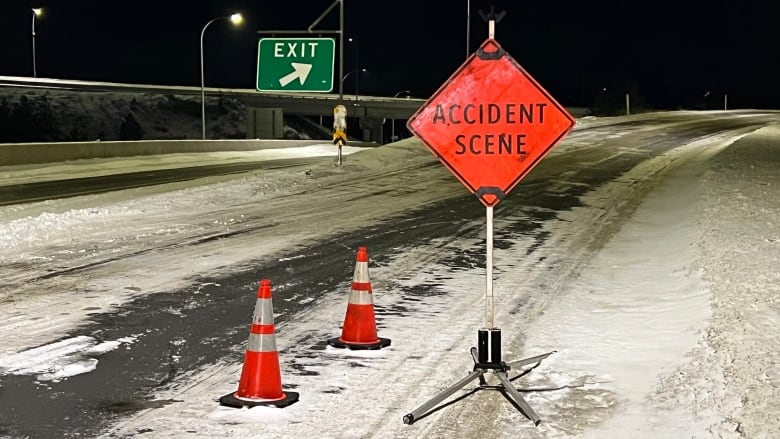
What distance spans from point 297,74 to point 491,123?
1533cm

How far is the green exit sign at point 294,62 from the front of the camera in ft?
67.2

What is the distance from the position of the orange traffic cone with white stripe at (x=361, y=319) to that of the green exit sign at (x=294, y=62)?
1379 centimetres

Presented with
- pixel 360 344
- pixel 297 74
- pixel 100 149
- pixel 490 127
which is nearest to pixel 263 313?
pixel 360 344

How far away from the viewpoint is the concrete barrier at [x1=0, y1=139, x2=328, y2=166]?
96.4 feet

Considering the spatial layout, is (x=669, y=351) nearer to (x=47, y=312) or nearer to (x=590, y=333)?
(x=590, y=333)

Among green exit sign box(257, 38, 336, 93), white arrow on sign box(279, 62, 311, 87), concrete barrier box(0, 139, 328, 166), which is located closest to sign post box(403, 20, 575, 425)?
green exit sign box(257, 38, 336, 93)

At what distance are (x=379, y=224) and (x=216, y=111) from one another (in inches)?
3298

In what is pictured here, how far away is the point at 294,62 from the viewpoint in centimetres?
2070

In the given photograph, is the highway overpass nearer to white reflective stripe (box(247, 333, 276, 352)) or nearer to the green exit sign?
the green exit sign

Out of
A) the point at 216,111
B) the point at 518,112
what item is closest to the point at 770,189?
the point at 518,112

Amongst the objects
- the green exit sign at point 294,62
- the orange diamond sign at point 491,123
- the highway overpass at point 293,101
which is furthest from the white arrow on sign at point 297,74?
the highway overpass at point 293,101

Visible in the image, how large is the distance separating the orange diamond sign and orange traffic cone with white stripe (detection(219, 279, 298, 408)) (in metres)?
1.59

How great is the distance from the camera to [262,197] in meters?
18.9

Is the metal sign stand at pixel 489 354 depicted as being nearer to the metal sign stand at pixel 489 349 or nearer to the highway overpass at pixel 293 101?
the metal sign stand at pixel 489 349
